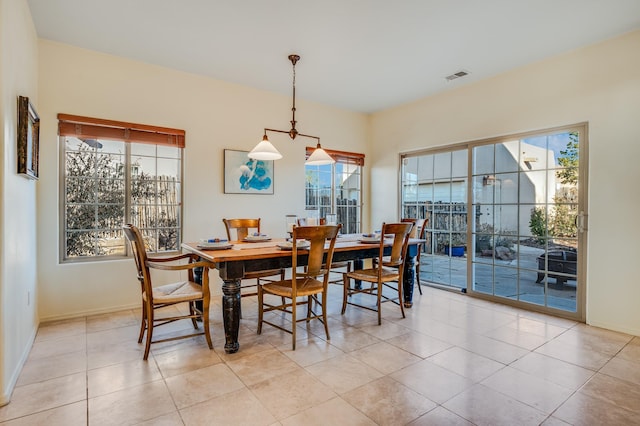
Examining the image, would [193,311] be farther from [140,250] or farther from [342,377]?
[342,377]

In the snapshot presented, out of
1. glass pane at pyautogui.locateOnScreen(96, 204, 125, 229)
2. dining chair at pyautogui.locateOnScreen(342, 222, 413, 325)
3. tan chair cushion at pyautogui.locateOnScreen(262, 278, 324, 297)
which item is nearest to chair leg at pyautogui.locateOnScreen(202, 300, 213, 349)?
tan chair cushion at pyautogui.locateOnScreen(262, 278, 324, 297)

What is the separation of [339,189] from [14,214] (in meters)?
4.13

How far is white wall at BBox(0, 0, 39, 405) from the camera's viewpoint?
202 centimetres

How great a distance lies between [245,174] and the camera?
4.53m

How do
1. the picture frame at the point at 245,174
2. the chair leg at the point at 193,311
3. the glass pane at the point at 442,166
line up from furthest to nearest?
the glass pane at the point at 442,166 → the picture frame at the point at 245,174 → the chair leg at the point at 193,311

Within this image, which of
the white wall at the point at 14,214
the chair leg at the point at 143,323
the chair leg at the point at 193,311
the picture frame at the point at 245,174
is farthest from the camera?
the picture frame at the point at 245,174

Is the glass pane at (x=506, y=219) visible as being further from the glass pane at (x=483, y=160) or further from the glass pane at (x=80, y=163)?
the glass pane at (x=80, y=163)

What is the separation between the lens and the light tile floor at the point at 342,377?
6.18ft

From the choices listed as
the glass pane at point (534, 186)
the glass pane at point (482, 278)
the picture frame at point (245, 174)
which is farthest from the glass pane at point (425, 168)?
the picture frame at point (245, 174)

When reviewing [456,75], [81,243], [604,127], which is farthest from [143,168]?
[604,127]

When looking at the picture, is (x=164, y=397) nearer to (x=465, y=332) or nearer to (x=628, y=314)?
(x=465, y=332)

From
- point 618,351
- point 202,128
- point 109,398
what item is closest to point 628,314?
point 618,351

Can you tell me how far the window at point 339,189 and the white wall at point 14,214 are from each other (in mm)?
3311

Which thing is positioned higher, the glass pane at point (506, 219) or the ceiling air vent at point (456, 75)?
the ceiling air vent at point (456, 75)
